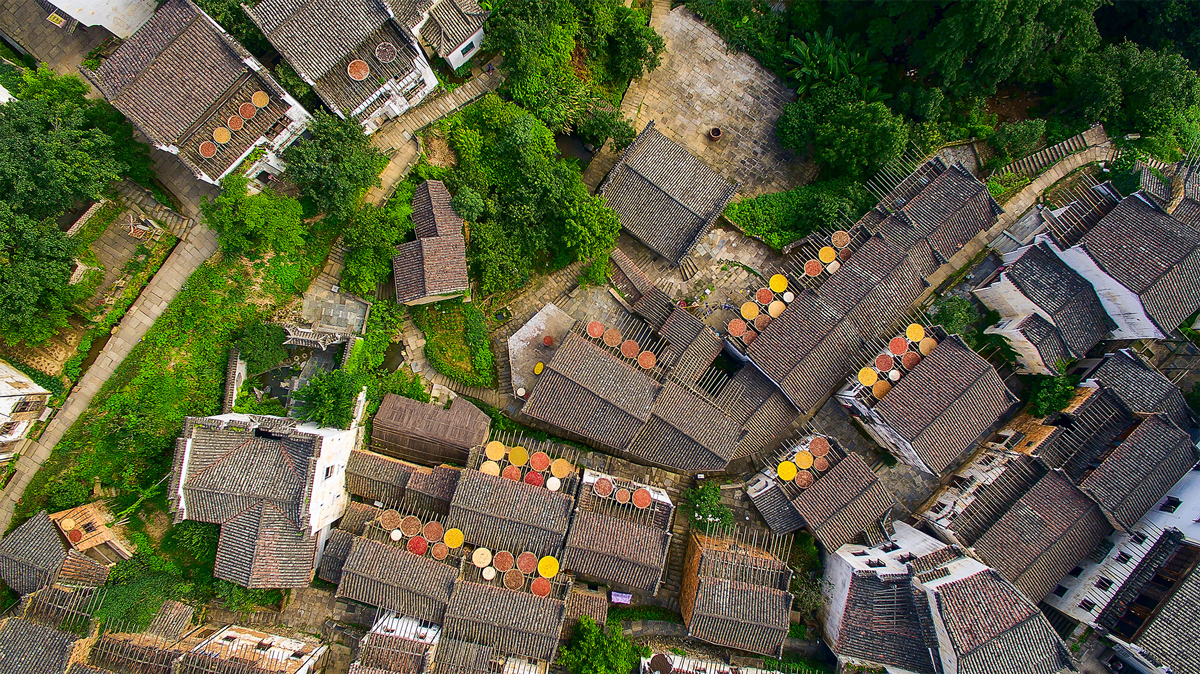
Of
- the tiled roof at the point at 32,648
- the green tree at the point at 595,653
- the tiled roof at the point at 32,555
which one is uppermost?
the tiled roof at the point at 32,555

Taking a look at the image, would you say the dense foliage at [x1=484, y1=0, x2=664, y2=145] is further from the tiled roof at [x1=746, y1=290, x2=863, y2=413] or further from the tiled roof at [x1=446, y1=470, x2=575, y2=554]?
the tiled roof at [x1=446, y1=470, x2=575, y2=554]

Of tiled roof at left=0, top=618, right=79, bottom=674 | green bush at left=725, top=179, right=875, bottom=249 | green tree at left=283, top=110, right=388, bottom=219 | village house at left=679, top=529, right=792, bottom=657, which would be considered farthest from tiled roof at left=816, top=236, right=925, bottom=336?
tiled roof at left=0, top=618, right=79, bottom=674

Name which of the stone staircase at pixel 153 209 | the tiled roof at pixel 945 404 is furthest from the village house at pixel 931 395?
the stone staircase at pixel 153 209

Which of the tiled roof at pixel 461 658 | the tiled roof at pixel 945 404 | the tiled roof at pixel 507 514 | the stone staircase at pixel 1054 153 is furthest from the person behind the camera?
the stone staircase at pixel 1054 153

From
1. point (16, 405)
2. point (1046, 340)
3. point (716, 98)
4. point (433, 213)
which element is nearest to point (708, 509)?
point (1046, 340)

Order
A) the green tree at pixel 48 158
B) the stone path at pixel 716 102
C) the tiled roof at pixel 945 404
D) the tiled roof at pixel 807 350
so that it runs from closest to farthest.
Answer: the green tree at pixel 48 158, the tiled roof at pixel 945 404, the tiled roof at pixel 807 350, the stone path at pixel 716 102

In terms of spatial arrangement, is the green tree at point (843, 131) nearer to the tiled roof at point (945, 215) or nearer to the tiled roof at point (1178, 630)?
the tiled roof at point (945, 215)

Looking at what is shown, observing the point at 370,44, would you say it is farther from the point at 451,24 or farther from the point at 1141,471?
the point at 1141,471
